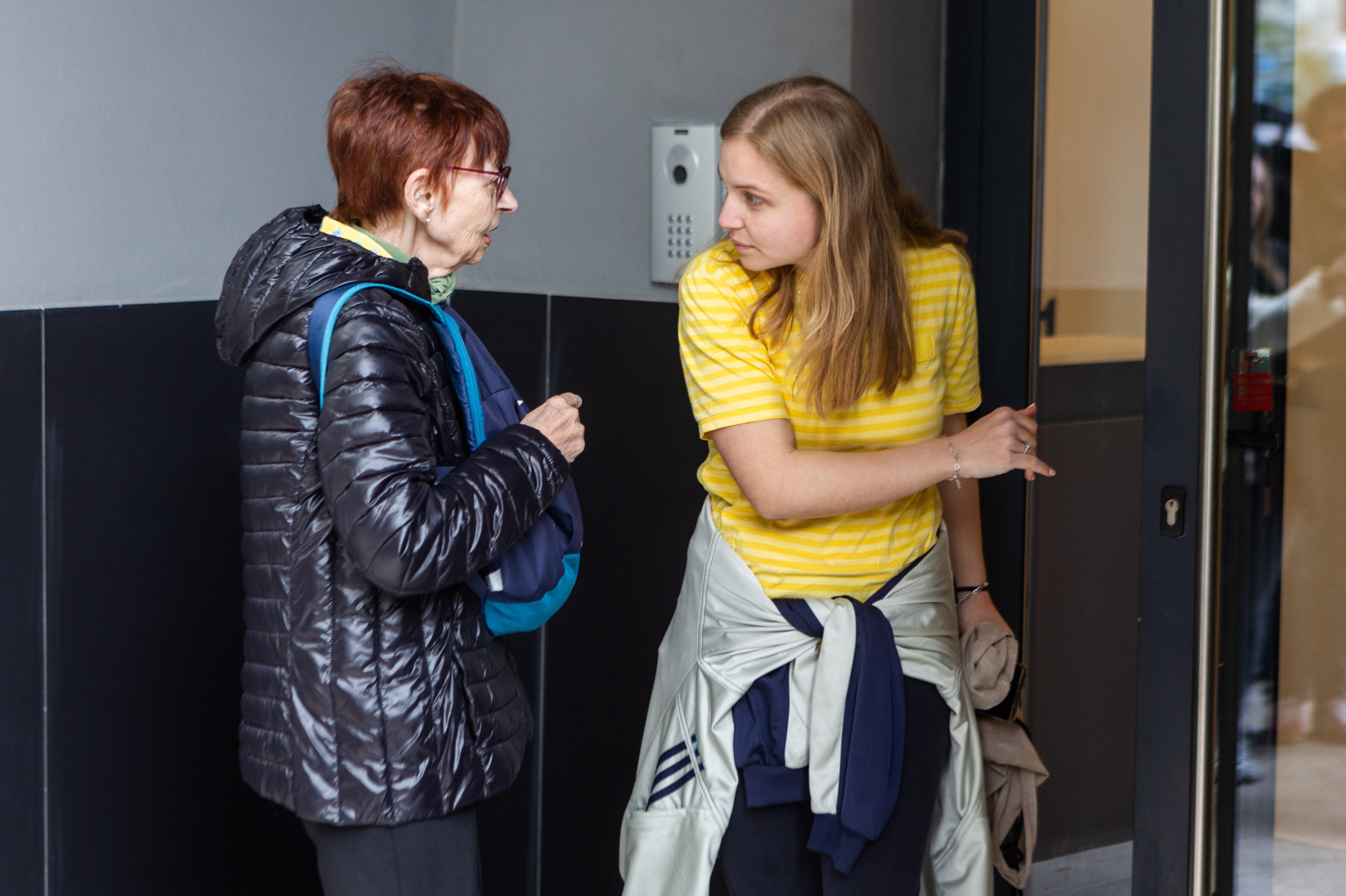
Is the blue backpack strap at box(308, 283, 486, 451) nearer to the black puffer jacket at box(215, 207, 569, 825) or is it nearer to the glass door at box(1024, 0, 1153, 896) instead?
the black puffer jacket at box(215, 207, 569, 825)

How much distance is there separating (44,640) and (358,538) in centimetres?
61

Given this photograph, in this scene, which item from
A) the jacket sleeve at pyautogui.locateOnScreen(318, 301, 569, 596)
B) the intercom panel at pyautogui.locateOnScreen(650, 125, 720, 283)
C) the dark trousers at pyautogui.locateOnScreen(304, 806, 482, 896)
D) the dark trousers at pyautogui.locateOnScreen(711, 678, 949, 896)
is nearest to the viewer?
the jacket sleeve at pyautogui.locateOnScreen(318, 301, 569, 596)

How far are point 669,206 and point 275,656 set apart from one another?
134 centimetres

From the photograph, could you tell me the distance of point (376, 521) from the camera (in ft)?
4.56

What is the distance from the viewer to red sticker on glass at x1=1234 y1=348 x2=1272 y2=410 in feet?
5.65

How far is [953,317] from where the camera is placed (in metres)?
1.73

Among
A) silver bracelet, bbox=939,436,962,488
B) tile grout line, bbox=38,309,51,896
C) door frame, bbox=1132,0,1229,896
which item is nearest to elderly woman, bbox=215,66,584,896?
tile grout line, bbox=38,309,51,896

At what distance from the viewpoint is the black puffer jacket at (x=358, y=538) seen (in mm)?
1411

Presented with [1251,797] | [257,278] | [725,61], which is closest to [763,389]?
[257,278]

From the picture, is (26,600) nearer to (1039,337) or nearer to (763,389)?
(763,389)

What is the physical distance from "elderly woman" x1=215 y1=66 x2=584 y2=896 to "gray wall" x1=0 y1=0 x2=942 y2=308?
0.41 m

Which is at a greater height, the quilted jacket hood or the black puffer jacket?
the quilted jacket hood

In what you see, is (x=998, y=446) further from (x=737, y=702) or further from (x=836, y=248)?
(x=737, y=702)

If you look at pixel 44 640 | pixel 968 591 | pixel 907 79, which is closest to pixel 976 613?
pixel 968 591
